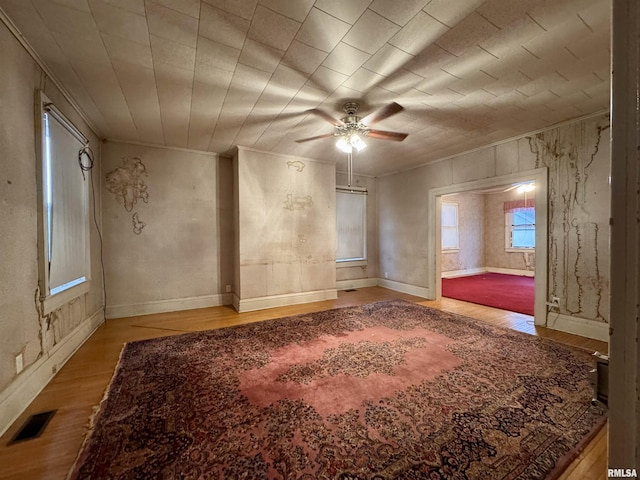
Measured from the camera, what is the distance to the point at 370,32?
1.94 metres

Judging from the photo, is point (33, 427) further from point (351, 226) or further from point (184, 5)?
point (351, 226)

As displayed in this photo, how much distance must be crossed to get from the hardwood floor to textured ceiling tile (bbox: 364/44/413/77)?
9.50 feet

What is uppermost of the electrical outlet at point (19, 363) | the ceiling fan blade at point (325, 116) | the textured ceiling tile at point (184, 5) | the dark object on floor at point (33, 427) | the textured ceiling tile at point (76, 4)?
the textured ceiling tile at point (76, 4)

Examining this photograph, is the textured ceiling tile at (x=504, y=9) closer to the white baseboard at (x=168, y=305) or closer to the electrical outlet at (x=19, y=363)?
the electrical outlet at (x=19, y=363)

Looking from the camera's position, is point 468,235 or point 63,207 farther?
point 468,235

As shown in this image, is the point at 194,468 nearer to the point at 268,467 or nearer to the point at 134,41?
the point at 268,467

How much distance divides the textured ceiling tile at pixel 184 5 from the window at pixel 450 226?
7.66 m

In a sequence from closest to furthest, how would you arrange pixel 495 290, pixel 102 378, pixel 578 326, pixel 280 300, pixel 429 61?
pixel 429 61 < pixel 102 378 < pixel 578 326 < pixel 280 300 < pixel 495 290

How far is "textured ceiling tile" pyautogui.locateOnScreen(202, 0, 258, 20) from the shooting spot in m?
1.71

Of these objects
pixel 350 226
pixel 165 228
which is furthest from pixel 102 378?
pixel 350 226

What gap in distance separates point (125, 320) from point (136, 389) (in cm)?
230

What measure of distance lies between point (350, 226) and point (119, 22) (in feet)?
16.6

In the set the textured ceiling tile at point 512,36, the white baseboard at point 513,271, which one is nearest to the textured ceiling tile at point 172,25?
the textured ceiling tile at point 512,36

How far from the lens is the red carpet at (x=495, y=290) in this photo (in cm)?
478
